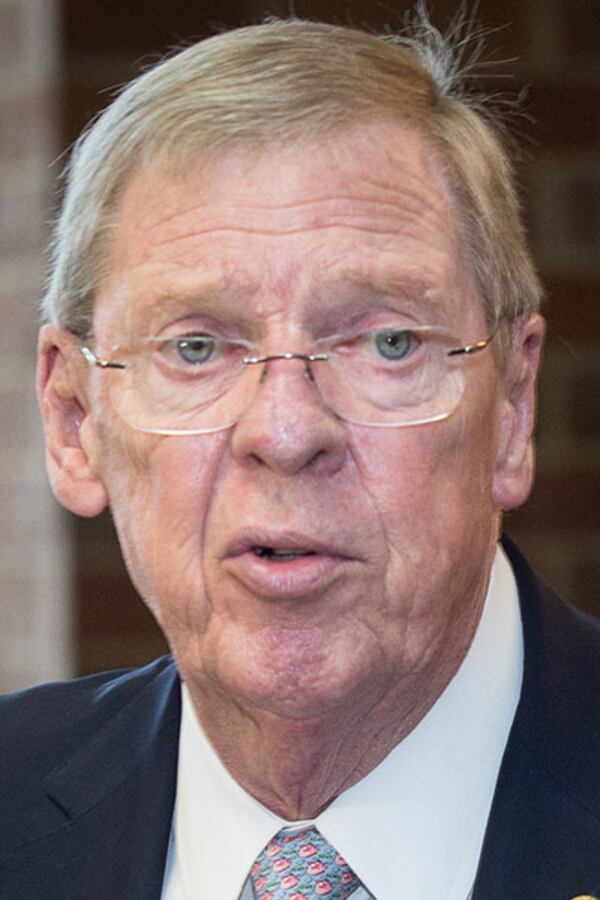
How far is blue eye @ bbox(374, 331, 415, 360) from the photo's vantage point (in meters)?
2.17

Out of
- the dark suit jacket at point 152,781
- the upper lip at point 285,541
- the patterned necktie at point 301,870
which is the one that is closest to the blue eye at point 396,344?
the upper lip at point 285,541

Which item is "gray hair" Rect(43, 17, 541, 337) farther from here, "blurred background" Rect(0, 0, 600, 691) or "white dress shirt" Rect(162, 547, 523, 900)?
"blurred background" Rect(0, 0, 600, 691)

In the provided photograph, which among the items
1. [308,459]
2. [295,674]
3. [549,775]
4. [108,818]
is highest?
[308,459]

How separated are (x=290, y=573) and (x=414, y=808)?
0.31 meters

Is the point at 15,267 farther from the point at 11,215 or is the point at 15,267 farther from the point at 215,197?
the point at 215,197

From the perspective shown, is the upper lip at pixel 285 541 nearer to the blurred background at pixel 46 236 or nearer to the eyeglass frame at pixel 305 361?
the eyeglass frame at pixel 305 361

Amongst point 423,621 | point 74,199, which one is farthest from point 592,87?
point 423,621

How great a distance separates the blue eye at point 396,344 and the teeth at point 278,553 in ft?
0.77

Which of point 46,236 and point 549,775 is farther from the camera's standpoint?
point 46,236

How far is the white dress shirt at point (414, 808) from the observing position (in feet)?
7.07

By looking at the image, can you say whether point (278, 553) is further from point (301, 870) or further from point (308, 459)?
point (301, 870)

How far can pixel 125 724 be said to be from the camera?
2.48 meters

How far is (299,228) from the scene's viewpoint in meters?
2.13

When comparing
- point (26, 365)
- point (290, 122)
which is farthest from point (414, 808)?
point (26, 365)
